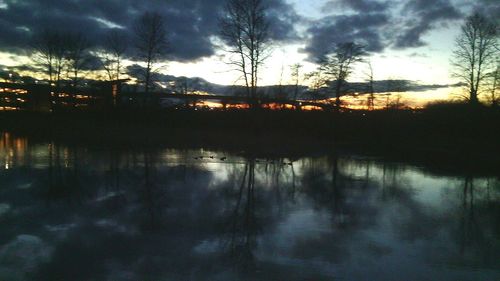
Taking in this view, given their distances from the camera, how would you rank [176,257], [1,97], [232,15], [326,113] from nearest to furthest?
1. [176,257]
2. [232,15]
3. [326,113]
4. [1,97]

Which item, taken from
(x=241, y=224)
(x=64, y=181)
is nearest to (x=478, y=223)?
(x=241, y=224)

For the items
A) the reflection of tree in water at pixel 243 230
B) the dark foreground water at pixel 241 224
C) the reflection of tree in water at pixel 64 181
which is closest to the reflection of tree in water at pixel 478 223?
the dark foreground water at pixel 241 224

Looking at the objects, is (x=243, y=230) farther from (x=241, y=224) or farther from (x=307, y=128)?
(x=307, y=128)

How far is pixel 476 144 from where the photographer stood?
25.3m

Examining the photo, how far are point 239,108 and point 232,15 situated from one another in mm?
8218

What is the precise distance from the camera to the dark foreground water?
4.70 meters

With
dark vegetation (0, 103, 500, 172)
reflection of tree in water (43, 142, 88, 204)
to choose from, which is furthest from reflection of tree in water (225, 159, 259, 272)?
dark vegetation (0, 103, 500, 172)

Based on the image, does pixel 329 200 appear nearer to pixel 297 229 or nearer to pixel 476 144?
pixel 297 229

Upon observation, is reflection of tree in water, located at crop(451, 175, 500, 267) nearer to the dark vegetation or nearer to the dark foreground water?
the dark foreground water

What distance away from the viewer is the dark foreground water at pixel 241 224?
470cm

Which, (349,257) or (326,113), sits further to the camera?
(326,113)

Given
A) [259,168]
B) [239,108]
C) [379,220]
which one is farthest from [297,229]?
[239,108]

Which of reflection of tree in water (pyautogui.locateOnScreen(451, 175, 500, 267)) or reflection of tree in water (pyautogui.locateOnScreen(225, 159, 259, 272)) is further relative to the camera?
reflection of tree in water (pyautogui.locateOnScreen(451, 175, 500, 267))

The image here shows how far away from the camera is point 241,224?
21.9 ft
